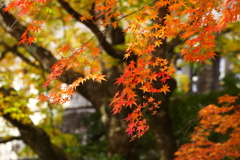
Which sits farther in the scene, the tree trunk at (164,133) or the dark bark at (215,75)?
the dark bark at (215,75)

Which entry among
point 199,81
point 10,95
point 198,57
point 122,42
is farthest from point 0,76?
point 199,81

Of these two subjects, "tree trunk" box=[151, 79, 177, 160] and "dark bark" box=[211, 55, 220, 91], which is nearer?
"tree trunk" box=[151, 79, 177, 160]

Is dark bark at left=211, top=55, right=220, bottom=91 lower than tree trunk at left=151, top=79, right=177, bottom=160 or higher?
higher

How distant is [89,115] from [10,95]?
5915mm

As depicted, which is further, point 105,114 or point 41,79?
point 41,79

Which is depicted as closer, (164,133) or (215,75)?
(164,133)

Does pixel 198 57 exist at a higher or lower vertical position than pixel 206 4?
lower

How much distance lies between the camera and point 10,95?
7277 mm

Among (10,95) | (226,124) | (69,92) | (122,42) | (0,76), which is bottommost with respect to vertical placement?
(226,124)

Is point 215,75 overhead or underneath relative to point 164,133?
Answer: overhead

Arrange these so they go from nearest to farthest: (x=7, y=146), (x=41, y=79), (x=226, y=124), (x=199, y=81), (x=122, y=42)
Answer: (x=226, y=124) → (x=122, y=42) → (x=41, y=79) → (x=7, y=146) → (x=199, y=81)

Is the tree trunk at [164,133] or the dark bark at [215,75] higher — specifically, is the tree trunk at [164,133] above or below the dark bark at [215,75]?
below

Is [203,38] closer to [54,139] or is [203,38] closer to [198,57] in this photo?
[198,57]

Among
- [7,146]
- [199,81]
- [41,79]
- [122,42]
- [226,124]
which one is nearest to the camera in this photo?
[226,124]
